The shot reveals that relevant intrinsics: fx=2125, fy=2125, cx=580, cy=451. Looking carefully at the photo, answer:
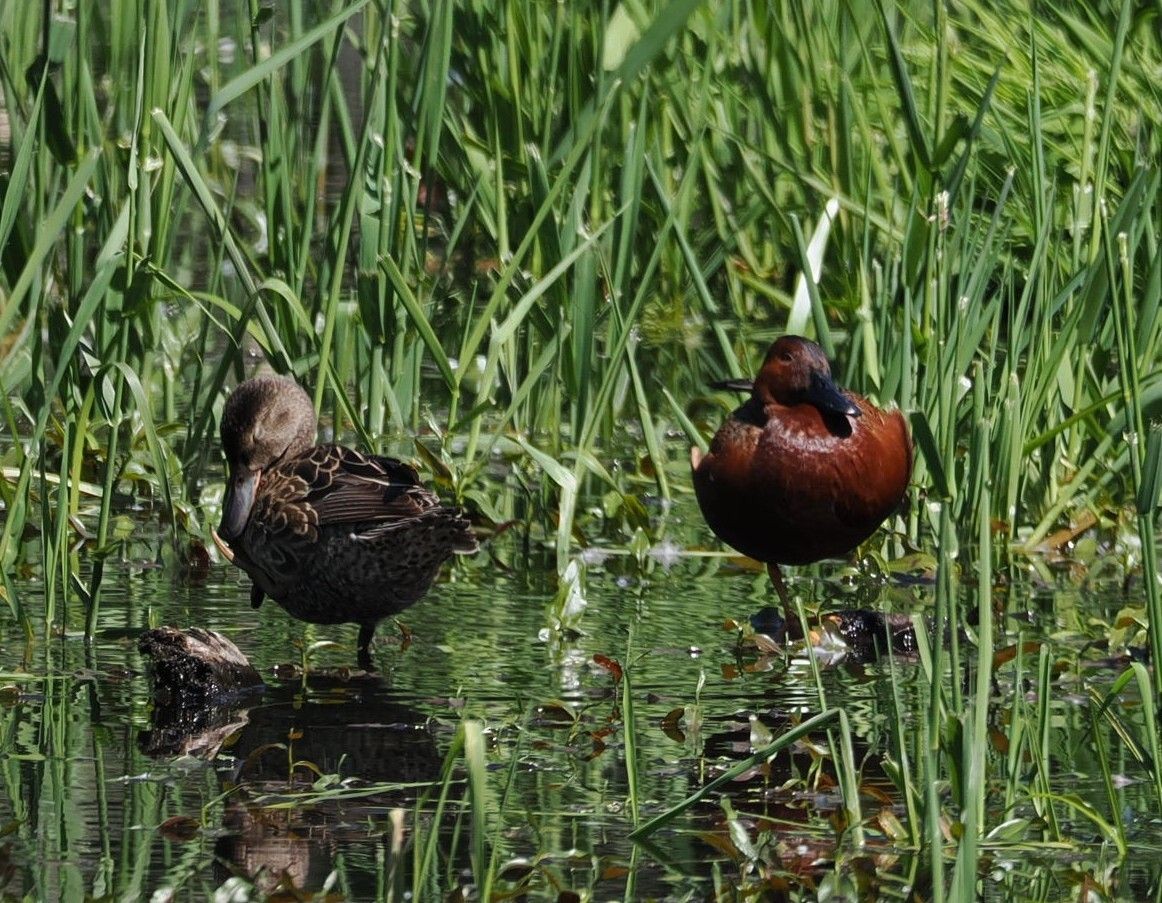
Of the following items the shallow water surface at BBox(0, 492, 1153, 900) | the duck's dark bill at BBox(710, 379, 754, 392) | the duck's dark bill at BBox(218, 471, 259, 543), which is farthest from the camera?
the duck's dark bill at BBox(710, 379, 754, 392)

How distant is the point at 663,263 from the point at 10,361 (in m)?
3.20

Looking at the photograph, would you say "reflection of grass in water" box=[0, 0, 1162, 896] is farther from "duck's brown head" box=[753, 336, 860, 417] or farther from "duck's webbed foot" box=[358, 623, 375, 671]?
"duck's webbed foot" box=[358, 623, 375, 671]

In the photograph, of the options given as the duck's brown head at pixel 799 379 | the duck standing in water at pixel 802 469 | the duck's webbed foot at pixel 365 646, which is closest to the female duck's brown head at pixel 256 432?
the duck's webbed foot at pixel 365 646

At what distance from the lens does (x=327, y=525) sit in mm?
4891

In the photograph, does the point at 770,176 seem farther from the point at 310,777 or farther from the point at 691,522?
the point at 310,777

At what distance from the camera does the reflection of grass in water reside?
4773mm

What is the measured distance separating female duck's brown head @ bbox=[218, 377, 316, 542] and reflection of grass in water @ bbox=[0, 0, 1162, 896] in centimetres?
11

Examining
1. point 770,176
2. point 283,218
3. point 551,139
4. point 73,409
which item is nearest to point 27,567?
point 73,409

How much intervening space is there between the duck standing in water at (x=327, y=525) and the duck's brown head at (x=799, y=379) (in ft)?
3.01

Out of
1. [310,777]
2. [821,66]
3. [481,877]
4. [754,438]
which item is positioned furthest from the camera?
[821,66]

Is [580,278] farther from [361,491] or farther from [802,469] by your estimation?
[361,491]

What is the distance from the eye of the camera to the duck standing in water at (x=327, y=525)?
474cm

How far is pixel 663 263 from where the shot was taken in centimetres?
783

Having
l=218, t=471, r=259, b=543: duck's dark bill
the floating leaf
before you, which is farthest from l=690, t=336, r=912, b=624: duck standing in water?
l=218, t=471, r=259, b=543: duck's dark bill
